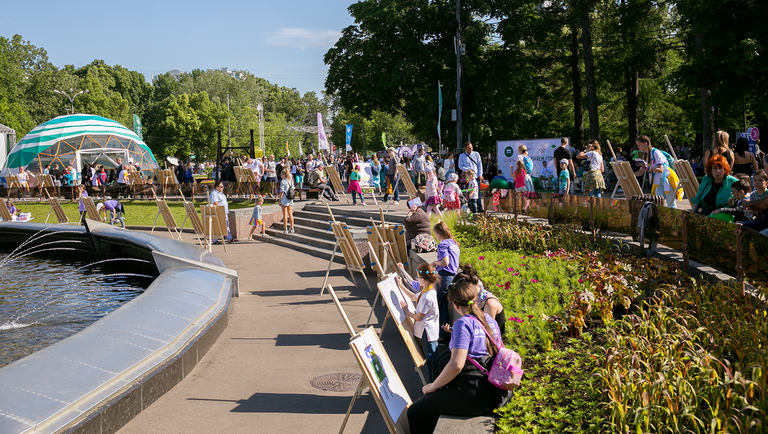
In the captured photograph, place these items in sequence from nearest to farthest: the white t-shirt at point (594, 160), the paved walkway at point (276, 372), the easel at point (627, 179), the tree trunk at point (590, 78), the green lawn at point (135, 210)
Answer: the paved walkway at point (276, 372)
the easel at point (627, 179)
the white t-shirt at point (594, 160)
the green lawn at point (135, 210)
the tree trunk at point (590, 78)

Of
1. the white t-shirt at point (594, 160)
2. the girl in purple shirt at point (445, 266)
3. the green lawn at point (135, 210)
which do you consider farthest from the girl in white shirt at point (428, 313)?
the green lawn at point (135, 210)

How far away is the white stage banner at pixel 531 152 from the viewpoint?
2388 cm

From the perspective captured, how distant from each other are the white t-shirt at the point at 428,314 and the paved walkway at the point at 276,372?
0.58 m

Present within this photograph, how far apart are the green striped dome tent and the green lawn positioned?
10.6m

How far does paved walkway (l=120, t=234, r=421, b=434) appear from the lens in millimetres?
5656

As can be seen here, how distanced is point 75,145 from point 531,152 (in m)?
31.4

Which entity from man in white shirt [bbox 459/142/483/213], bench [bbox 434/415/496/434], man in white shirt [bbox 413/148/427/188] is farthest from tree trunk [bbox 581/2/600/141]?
bench [bbox 434/415/496/434]

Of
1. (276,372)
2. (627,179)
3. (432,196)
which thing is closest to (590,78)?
(432,196)

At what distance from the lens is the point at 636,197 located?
31.9ft

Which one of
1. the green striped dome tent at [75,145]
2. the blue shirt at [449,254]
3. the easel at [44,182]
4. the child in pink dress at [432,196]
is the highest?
the green striped dome tent at [75,145]

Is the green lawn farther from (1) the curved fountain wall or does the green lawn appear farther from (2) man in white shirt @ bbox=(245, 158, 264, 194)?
(1) the curved fountain wall

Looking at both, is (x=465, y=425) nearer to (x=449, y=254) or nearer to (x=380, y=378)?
(x=380, y=378)

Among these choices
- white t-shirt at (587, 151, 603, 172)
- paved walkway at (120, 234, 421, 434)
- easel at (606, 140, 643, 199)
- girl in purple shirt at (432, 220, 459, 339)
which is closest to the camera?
paved walkway at (120, 234, 421, 434)

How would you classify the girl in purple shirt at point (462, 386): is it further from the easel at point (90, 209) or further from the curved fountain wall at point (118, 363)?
the easel at point (90, 209)
